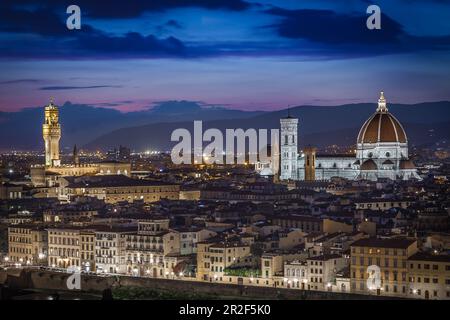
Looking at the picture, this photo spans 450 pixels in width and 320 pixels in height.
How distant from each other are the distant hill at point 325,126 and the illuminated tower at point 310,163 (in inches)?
206

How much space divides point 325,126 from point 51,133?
28.8 m

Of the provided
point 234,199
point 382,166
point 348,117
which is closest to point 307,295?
point 234,199

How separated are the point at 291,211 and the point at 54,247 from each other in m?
7.89

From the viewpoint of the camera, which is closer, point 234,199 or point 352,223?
point 352,223

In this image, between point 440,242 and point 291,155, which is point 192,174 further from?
→ point 440,242

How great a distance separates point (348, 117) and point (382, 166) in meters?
19.8

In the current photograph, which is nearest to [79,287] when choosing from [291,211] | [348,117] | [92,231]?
[92,231]

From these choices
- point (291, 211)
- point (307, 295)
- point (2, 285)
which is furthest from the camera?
point (291, 211)

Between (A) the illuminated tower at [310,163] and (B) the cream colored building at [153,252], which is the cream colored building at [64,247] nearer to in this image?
(B) the cream colored building at [153,252]

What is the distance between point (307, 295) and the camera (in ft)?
71.7

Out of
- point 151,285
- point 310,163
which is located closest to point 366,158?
point 310,163

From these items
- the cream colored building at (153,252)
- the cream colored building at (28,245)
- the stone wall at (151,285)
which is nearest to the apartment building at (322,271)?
the stone wall at (151,285)

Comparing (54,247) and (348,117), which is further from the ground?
(348,117)

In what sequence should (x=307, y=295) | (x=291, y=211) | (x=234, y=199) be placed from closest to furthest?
(x=307, y=295), (x=291, y=211), (x=234, y=199)
